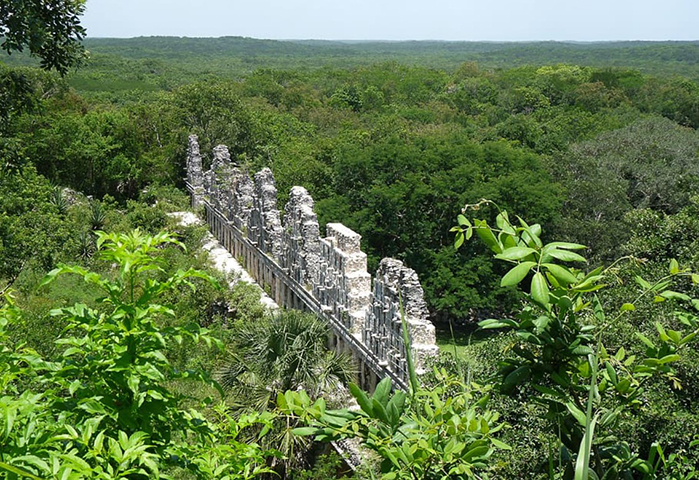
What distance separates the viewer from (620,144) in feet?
124

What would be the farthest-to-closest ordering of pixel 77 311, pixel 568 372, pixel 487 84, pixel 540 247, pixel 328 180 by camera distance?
pixel 487 84, pixel 328 180, pixel 77 311, pixel 568 372, pixel 540 247

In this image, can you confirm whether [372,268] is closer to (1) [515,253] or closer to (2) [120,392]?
(2) [120,392]

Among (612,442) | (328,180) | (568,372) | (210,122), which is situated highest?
(568,372)

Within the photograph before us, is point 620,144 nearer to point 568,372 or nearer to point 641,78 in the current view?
point 568,372

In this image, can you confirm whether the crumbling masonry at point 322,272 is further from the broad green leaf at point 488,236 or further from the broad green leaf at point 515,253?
the broad green leaf at point 515,253

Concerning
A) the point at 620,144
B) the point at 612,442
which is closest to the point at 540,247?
the point at 612,442

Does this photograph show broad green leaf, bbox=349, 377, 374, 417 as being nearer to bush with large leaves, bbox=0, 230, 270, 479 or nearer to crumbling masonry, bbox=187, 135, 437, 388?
bush with large leaves, bbox=0, 230, 270, 479

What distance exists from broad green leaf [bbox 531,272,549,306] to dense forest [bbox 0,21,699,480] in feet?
0.04

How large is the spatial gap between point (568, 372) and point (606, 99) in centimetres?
6885

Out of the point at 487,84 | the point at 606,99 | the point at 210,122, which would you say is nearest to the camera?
the point at 210,122

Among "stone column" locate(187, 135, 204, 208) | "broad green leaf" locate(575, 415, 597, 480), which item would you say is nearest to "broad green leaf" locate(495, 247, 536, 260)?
"broad green leaf" locate(575, 415, 597, 480)

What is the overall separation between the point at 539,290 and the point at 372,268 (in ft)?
83.9

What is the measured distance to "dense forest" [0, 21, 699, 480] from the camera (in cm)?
264

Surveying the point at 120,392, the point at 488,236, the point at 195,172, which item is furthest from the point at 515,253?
the point at 195,172
